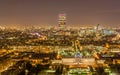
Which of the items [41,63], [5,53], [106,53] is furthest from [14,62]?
[106,53]

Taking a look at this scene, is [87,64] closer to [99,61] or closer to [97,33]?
[99,61]

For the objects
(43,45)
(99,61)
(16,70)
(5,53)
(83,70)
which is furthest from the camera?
(43,45)

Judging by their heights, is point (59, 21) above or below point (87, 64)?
above

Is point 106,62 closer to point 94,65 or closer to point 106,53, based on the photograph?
point 94,65

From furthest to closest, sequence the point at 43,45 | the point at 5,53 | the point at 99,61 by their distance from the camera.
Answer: the point at 43,45 < the point at 5,53 < the point at 99,61

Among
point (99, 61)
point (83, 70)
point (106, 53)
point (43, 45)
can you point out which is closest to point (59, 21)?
point (43, 45)

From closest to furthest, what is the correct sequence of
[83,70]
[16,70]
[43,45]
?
[16,70]
[83,70]
[43,45]

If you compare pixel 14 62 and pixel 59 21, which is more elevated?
pixel 59 21

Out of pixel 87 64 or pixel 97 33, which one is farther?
pixel 97 33

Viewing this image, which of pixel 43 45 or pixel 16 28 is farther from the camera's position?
pixel 16 28

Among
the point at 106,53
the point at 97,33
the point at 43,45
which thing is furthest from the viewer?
the point at 97,33
